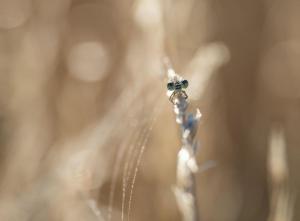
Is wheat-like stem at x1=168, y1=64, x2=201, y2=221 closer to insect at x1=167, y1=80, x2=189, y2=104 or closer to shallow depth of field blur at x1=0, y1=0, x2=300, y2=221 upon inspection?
insect at x1=167, y1=80, x2=189, y2=104

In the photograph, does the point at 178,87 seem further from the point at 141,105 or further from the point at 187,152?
the point at 141,105

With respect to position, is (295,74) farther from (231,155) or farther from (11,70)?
(11,70)

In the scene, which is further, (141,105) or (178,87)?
(141,105)

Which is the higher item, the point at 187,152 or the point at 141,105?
the point at 141,105

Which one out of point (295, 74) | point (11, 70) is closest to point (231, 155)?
point (295, 74)

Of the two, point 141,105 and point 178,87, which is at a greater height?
point 141,105

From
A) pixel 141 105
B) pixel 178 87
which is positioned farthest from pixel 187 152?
pixel 141 105
